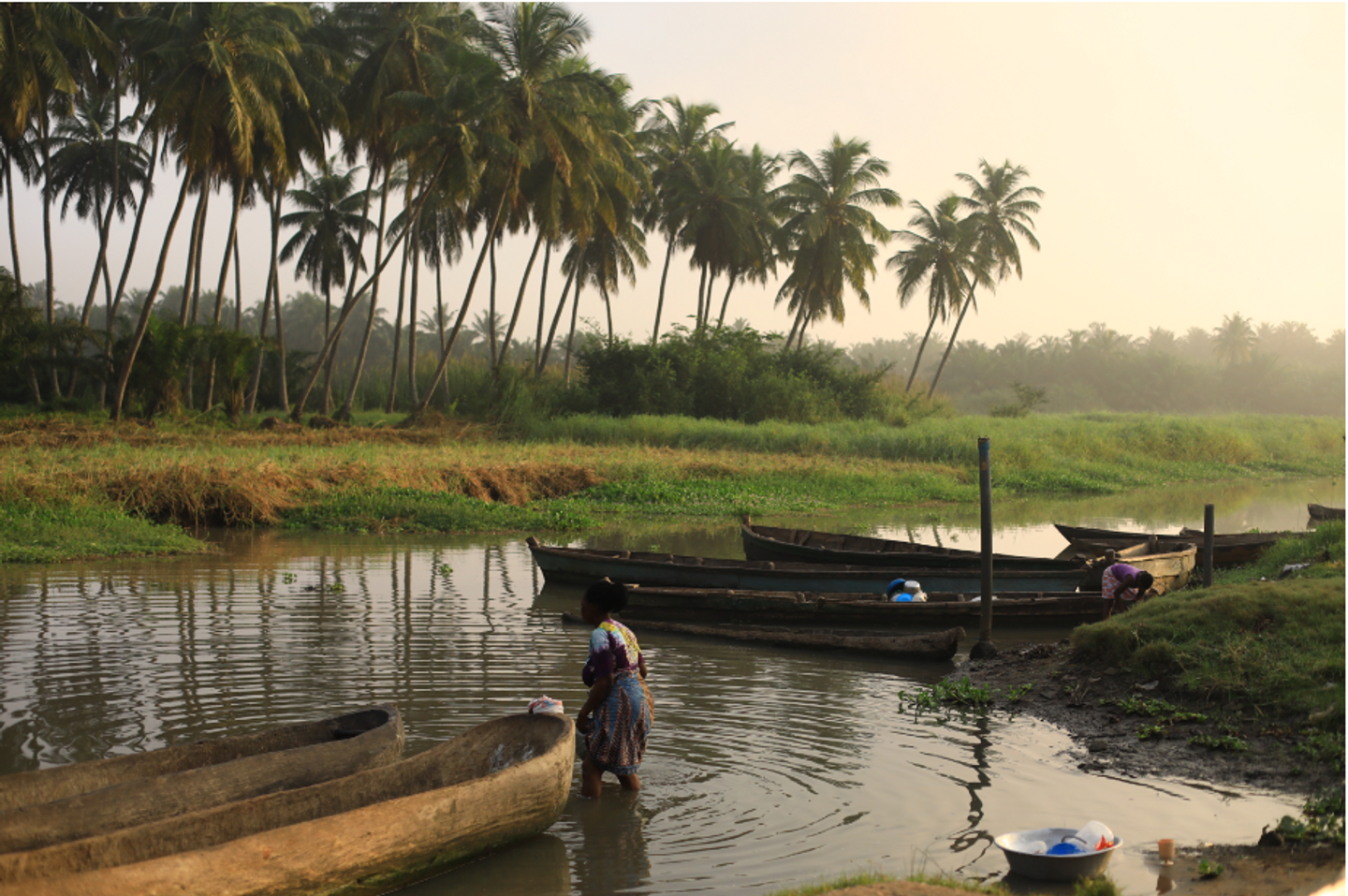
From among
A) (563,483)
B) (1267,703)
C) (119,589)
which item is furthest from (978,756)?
(563,483)

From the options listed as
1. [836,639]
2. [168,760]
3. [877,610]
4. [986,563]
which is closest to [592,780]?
[168,760]

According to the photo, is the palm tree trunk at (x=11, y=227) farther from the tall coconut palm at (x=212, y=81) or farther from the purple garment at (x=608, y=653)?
the purple garment at (x=608, y=653)

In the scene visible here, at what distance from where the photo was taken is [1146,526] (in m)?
20.9

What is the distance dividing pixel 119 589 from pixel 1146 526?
17.7m

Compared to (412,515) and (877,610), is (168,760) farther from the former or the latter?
(412,515)

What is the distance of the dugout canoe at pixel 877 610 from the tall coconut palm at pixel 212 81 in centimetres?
1824

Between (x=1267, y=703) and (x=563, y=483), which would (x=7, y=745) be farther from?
(x=563, y=483)

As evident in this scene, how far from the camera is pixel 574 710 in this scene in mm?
7754

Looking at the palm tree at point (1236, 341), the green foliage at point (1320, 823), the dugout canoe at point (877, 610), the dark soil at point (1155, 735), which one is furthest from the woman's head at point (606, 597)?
the palm tree at point (1236, 341)

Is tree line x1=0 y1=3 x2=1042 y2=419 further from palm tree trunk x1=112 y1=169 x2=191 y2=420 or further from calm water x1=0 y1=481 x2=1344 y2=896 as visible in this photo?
calm water x1=0 y1=481 x2=1344 y2=896

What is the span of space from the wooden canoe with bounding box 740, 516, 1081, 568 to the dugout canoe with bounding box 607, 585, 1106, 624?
1.05m

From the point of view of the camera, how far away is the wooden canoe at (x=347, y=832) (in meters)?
3.70

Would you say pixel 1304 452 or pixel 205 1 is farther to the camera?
pixel 1304 452

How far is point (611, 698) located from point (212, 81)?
2297 cm
